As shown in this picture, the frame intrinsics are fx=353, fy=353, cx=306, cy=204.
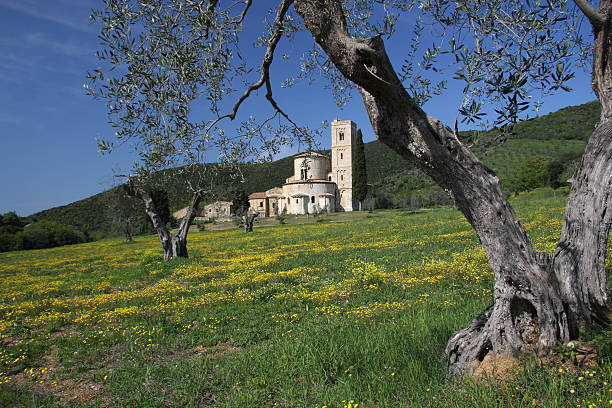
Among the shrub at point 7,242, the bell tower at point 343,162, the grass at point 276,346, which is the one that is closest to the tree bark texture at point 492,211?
the grass at point 276,346

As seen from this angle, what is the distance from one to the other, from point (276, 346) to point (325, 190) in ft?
250

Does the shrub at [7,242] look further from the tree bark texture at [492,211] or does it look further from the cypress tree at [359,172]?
the cypress tree at [359,172]

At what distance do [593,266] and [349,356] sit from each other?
2731 mm

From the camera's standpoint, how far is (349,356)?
14.0ft

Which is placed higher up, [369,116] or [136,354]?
[369,116]

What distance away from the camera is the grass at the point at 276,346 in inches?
128

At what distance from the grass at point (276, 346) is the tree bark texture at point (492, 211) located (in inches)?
12.6

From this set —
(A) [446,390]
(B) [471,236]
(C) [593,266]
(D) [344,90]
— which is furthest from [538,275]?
(B) [471,236]

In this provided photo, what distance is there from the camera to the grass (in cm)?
324

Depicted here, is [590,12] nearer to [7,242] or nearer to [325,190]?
[7,242]

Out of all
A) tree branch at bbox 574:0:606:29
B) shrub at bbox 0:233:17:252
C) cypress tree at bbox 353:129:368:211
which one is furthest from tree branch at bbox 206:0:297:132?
cypress tree at bbox 353:129:368:211

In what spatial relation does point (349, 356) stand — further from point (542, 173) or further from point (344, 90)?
point (542, 173)

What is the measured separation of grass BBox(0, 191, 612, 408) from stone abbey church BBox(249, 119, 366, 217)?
6588 centimetres

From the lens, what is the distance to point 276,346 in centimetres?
499
